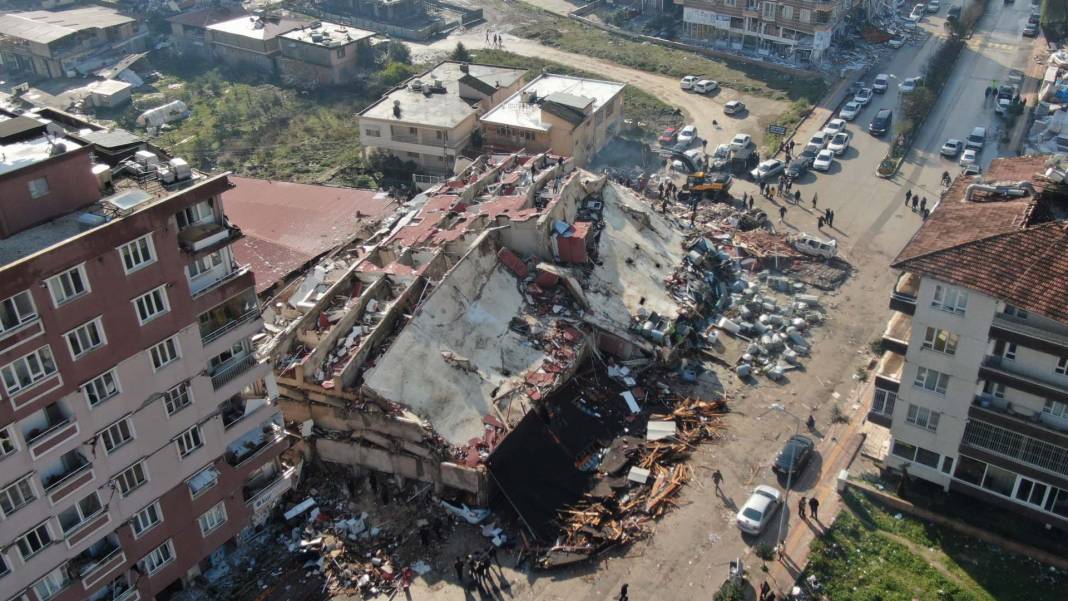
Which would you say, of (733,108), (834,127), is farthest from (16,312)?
(733,108)

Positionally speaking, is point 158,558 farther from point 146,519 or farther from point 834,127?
point 834,127

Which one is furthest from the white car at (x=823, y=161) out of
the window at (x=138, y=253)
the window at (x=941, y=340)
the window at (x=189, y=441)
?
the window at (x=138, y=253)

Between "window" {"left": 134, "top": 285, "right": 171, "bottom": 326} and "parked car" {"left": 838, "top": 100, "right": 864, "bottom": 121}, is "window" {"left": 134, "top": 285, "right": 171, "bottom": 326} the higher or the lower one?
the higher one

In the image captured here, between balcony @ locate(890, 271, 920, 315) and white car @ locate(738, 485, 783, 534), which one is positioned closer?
balcony @ locate(890, 271, 920, 315)

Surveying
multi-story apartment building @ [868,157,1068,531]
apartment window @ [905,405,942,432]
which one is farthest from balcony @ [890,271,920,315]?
apartment window @ [905,405,942,432]

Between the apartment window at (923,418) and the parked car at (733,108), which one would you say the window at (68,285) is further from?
the parked car at (733,108)

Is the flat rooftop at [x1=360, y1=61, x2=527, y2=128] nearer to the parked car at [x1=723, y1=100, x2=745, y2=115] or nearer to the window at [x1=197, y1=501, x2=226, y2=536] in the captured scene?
the parked car at [x1=723, y1=100, x2=745, y2=115]

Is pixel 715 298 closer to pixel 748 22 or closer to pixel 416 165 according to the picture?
pixel 416 165
